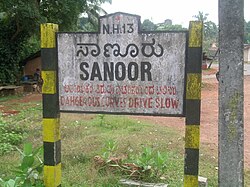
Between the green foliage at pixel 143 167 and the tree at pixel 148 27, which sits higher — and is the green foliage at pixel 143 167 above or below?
below

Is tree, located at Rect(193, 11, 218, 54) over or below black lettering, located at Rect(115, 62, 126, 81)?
over

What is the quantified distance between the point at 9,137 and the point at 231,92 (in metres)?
4.55

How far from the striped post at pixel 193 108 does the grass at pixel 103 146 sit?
127 cm

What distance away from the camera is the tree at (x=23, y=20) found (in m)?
13.6

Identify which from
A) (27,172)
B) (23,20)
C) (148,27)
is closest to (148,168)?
(27,172)

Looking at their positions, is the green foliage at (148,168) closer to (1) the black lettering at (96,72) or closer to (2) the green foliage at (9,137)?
(1) the black lettering at (96,72)

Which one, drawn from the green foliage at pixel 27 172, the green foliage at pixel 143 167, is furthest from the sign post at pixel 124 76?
the green foliage at pixel 143 167

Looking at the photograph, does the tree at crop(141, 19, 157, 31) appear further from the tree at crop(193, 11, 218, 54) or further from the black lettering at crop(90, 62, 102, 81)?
the tree at crop(193, 11, 218, 54)

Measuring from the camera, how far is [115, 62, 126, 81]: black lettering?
3.03 meters

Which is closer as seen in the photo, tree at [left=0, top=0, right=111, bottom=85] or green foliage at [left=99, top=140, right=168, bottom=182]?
green foliage at [left=99, top=140, right=168, bottom=182]

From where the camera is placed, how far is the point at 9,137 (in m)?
5.87

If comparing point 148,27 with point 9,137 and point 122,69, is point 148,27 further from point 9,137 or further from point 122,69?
point 122,69

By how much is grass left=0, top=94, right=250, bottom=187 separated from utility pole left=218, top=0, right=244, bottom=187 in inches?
72.2

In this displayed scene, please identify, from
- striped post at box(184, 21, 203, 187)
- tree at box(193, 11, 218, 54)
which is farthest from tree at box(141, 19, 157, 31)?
tree at box(193, 11, 218, 54)
